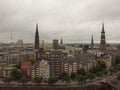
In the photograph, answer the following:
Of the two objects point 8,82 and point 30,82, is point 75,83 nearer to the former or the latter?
point 30,82

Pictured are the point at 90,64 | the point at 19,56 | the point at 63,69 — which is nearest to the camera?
the point at 63,69

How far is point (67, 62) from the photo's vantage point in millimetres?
33906

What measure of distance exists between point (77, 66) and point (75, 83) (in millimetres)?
6553

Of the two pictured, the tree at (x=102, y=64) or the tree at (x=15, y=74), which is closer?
the tree at (x=15, y=74)

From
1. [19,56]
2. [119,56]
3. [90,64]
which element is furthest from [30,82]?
[119,56]

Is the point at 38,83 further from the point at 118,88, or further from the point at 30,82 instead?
the point at 118,88

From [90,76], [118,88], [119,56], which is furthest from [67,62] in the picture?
[119,56]

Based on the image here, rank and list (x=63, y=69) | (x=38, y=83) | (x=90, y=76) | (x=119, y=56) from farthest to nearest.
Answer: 1. (x=119, y=56)
2. (x=63, y=69)
3. (x=90, y=76)
4. (x=38, y=83)

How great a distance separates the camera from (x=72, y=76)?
1238 inches

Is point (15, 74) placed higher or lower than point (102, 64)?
lower

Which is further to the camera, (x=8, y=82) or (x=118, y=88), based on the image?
(x=8, y=82)

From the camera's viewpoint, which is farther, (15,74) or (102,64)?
(102,64)

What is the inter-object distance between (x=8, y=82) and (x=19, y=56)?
17.5 metres

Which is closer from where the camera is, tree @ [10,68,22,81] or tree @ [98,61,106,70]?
tree @ [10,68,22,81]
